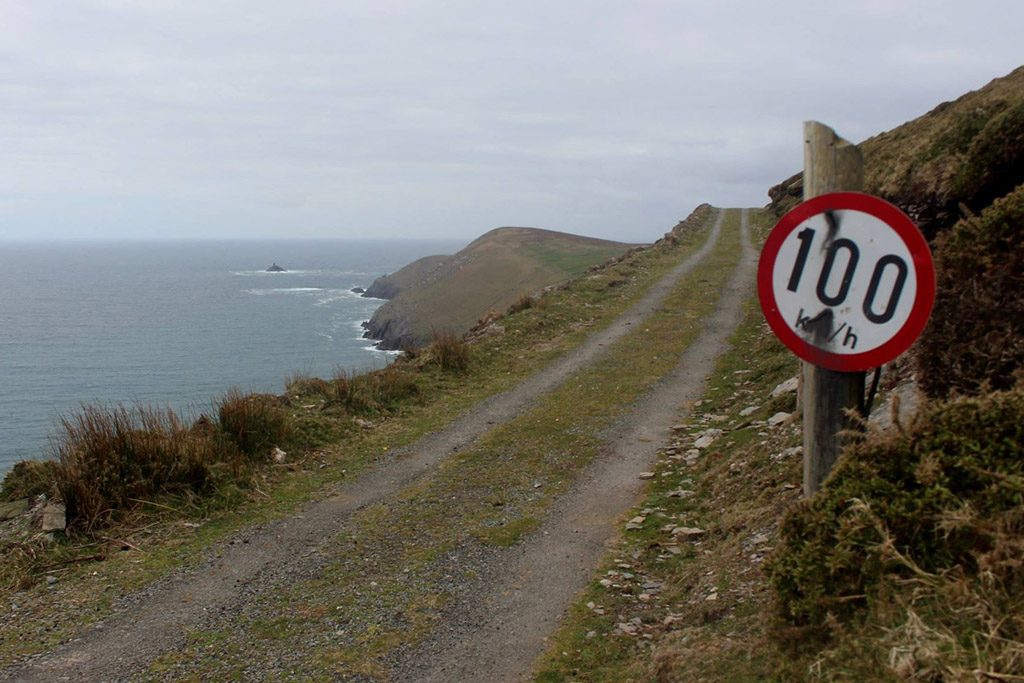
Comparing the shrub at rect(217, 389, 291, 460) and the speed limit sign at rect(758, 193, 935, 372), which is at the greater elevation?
the speed limit sign at rect(758, 193, 935, 372)

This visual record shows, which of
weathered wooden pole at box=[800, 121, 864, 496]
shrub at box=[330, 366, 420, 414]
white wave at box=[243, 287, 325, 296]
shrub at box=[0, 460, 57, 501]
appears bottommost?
white wave at box=[243, 287, 325, 296]

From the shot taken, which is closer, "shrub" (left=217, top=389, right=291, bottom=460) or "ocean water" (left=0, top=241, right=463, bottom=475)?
"shrub" (left=217, top=389, right=291, bottom=460)

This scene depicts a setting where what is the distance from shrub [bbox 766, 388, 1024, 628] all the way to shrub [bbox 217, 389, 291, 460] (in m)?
7.27

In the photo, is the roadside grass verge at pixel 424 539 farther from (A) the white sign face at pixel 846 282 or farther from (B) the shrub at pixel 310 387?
(A) the white sign face at pixel 846 282

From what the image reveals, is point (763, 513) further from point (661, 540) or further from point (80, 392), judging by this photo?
point (80, 392)

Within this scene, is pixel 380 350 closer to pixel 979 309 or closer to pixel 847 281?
pixel 979 309

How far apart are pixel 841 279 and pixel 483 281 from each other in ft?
176

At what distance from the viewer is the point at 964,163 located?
27.0 feet

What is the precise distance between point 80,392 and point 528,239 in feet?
135

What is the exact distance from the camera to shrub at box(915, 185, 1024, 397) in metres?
4.47

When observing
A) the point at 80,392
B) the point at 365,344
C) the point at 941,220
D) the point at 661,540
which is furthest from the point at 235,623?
the point at 365,344

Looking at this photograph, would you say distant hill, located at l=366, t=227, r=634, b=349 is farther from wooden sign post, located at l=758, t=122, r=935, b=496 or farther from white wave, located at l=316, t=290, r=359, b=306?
wooden sign post, located at l=758, t=122, r=935, b=496

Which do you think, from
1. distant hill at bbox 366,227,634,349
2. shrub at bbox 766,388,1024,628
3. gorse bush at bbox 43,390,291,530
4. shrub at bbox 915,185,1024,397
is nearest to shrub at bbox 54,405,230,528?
gorse bush at bbox 43,390,291,530

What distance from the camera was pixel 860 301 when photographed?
3035 mm
